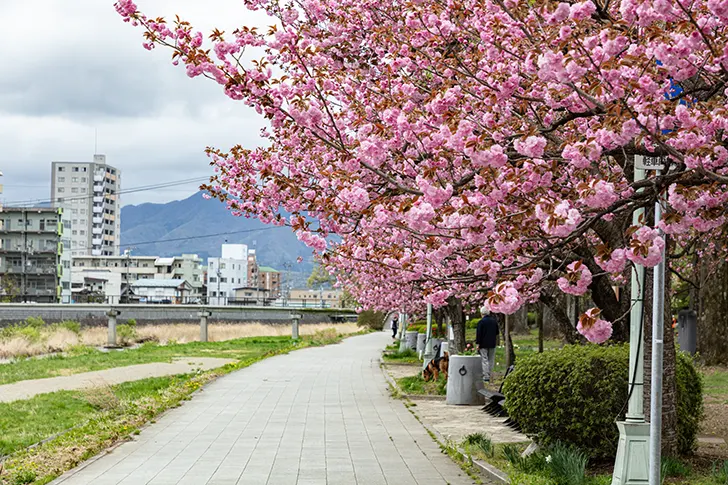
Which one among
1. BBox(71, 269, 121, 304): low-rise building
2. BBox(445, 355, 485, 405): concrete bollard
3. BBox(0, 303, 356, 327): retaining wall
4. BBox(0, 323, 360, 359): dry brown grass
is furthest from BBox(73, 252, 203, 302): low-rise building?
BBox(445, 355, 485, 405): concrete bollard

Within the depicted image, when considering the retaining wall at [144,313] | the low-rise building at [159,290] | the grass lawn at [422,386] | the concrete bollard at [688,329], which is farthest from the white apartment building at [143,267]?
the grass lawn at [422,386]

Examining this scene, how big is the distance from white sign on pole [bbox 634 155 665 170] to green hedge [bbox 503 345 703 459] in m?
3.76

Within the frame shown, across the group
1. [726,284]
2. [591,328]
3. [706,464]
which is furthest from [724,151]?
[726,284]

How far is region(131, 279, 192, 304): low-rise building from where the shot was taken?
463 ft

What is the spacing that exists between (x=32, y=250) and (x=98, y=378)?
99.7 m

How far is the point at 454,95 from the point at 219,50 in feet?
7.94

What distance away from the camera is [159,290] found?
145m

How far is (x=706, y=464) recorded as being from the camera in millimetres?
9703

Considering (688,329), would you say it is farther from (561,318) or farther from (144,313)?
(144,313)

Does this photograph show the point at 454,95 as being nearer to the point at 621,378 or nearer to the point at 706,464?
the point at 621,378

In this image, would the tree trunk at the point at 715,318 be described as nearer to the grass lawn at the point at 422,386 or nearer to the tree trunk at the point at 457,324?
the tree trunk at the point at 457,324

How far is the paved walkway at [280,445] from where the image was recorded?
9711 mm

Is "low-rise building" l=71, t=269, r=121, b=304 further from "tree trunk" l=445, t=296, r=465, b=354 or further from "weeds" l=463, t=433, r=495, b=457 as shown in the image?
"weeds" l=463, t=433, r=495, b=457

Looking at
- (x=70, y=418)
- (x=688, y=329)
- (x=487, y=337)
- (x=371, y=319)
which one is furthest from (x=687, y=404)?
(x=371, y=319)
